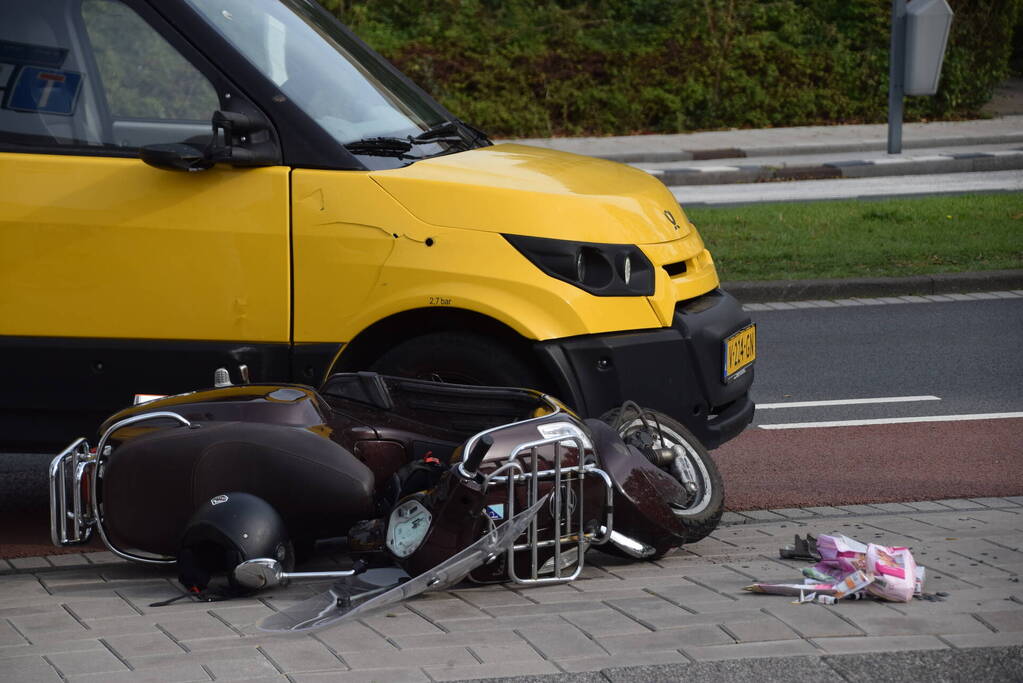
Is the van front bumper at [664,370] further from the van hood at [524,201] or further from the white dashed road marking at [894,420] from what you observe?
the white dashed road marking at [894,420]

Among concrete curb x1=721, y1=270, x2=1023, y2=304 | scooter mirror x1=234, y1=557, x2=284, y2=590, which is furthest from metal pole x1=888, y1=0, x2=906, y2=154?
scooter mirror x1=234, y1=557, x2=284, y2=590

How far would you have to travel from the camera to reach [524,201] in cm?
519

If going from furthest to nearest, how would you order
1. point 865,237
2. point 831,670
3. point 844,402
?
1. point 865,237
2. point 844,402
3. point 831,670

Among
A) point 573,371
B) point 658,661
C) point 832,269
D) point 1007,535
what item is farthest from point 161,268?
point 832,269

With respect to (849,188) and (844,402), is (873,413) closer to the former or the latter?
(844,402)

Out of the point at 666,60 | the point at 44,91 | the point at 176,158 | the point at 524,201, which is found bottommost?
the point at 524,201

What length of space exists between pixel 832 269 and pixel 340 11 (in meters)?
14.5

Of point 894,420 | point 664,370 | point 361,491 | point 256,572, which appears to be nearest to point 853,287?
point 894,420

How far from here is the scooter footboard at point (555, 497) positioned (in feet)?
14.8

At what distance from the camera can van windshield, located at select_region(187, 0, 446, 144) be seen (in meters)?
5.41

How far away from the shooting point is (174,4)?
211 inches

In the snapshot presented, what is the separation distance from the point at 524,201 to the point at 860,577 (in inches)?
67.3

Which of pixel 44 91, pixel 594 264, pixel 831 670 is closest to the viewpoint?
pixel 831 670

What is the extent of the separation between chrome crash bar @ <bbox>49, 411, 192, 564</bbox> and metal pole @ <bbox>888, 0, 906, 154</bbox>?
15.3m
